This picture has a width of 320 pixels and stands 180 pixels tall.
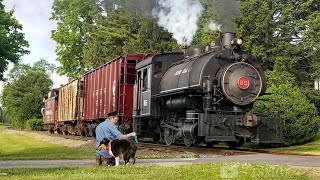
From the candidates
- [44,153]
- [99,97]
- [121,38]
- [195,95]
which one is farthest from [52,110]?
[195,95]

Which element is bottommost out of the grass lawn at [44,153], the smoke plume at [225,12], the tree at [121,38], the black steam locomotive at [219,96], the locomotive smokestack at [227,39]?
the grass lawn at [44,153]

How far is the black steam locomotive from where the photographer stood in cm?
1680

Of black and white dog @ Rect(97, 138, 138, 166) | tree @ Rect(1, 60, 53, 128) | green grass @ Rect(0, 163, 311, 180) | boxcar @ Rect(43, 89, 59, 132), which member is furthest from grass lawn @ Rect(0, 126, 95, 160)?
tree @ Rect(1, 60, 53, 128)

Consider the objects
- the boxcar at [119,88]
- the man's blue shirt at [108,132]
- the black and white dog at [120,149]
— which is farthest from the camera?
the boxcar at [119,88]

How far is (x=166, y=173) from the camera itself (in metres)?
9.34

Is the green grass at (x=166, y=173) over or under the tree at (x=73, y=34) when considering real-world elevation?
under

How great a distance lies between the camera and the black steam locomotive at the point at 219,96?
661 inches

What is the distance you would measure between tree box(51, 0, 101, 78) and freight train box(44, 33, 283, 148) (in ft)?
104

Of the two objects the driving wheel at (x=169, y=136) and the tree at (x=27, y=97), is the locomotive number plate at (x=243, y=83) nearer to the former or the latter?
the driving wheel at (x=169, y=136)

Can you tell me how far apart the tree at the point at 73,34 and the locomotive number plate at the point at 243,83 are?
→ 39.5 meters

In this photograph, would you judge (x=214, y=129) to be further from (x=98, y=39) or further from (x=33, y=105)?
(x=33, y=105)

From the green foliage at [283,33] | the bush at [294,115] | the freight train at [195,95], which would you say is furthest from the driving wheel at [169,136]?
the green foliage at [283,33]

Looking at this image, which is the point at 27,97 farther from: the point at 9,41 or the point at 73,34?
the point at 9,41

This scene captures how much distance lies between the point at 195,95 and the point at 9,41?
1099cm
